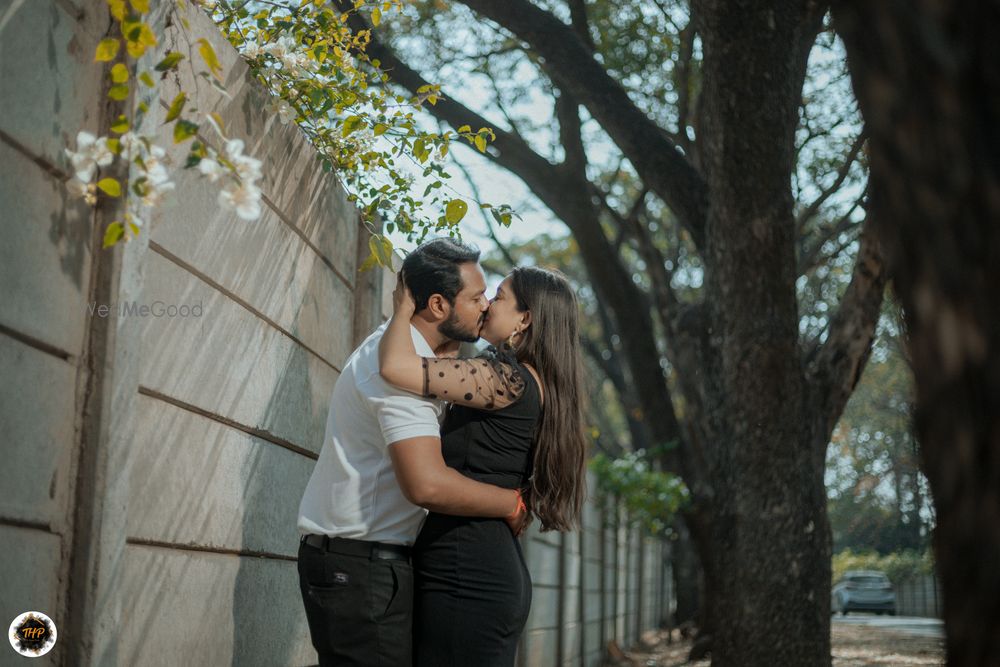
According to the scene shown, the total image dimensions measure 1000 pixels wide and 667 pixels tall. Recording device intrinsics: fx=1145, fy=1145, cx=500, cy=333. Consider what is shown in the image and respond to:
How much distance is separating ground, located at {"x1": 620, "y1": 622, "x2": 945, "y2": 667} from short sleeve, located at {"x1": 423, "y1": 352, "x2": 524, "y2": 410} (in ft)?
23.8

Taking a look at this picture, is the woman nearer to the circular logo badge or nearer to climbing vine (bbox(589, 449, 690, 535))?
the circular logo badge

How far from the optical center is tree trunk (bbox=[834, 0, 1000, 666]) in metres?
1.23

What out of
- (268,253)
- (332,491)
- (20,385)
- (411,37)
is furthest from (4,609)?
(411,37)

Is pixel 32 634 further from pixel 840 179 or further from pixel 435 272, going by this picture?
pixel 840 179

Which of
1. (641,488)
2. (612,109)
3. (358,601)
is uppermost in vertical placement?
(612,109)

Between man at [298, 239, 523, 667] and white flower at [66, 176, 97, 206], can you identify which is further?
man at [298, 239, 523, 667]

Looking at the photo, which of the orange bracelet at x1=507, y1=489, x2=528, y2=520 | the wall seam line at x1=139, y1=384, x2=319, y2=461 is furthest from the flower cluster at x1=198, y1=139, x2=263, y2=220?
the orange bracelet at x1=507, y1=489, x2=528, y2=520

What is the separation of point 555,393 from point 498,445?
0.26 m

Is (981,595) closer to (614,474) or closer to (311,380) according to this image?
(311,380)

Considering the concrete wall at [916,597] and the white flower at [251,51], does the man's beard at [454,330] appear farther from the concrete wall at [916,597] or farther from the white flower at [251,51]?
the concrete wall at [916,597]

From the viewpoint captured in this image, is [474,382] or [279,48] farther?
[279,48]

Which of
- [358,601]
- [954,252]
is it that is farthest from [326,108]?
[954,252]

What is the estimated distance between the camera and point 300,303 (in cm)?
378

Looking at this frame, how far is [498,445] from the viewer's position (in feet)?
10.2
